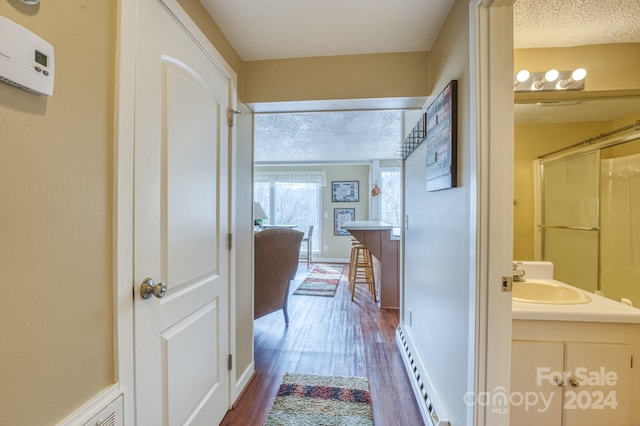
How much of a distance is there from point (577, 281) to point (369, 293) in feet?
8.47

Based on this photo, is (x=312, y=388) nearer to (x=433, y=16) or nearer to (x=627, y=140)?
(x=433, y=16)

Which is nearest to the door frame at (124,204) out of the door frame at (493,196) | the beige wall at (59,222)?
the beige wall at (59,222)

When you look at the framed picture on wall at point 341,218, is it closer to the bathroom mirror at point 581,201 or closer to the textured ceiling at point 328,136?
the textured ceiling at point 328,136

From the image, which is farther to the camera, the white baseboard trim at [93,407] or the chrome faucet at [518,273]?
the chrome faucet at [518,273]

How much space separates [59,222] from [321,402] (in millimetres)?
1661

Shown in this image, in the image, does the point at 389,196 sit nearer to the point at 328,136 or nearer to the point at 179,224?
the point at 328,136

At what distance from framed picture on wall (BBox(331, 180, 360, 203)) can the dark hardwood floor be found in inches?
125

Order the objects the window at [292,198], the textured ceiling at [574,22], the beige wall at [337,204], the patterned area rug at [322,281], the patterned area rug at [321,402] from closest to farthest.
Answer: the textured ceiling at [574,22], the patterned area rug at [321,402], the patterned area rug at [322,281], the beige wall at [337,204], the window at [292,198]

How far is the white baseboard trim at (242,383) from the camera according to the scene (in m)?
1.66

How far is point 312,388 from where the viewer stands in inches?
70.9

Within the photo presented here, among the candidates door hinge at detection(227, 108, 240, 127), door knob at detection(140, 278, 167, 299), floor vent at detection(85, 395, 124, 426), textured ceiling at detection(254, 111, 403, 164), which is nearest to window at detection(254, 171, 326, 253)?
textured ceiling at detection(254, 111, 403, 164)

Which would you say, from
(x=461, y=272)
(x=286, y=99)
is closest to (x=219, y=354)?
(x=461, y=272)

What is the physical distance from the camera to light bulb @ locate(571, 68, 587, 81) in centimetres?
149

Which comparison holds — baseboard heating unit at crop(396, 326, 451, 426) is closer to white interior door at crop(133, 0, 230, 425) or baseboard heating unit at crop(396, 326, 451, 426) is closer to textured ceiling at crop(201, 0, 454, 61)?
white interior door at crop(133, 0, 230, 425)
